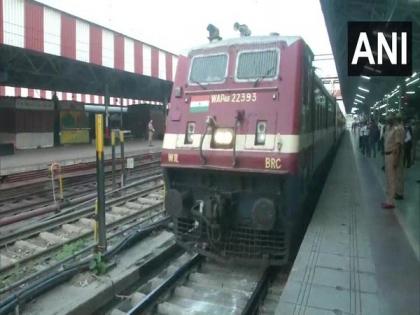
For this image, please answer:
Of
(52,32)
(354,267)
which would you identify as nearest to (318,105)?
(354,267)

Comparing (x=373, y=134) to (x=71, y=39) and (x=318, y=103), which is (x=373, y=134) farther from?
(x=71, y=39)

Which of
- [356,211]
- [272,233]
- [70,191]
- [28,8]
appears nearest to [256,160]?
[272,233]

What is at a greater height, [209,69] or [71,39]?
[71,39]

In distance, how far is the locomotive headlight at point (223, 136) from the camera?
5.42 m

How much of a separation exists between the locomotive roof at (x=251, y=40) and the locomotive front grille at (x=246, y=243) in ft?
7.95

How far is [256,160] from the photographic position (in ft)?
16.9

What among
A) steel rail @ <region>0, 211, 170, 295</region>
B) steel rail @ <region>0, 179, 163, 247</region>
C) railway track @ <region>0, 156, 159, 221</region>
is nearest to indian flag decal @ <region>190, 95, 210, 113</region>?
steel rail @ <region>0, 211, 170, 295</region>

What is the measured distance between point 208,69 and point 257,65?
0.71 meters

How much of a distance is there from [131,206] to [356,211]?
195 inches

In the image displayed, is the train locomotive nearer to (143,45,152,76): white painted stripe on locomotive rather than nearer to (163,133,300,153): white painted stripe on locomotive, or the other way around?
(163,133,300,153): white painted stripe on locomotive

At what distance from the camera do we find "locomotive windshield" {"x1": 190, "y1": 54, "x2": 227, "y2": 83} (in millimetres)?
5859

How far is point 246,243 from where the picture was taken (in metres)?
5.51

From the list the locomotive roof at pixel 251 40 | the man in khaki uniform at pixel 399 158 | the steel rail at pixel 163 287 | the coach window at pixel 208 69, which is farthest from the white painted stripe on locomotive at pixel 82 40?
the steel rail at pixel 163 287

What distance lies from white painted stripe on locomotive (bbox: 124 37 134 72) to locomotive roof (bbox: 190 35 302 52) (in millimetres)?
15458
